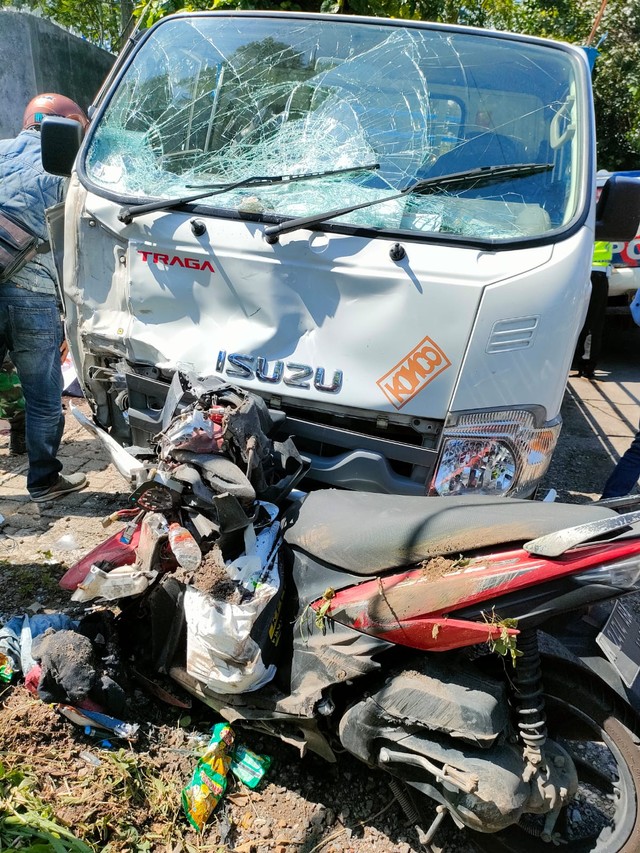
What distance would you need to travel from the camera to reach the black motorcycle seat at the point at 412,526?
5.72ft

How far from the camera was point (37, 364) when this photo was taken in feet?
12.0

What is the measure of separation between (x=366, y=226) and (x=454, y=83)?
964 millimetres

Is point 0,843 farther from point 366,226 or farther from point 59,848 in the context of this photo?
point 366,226

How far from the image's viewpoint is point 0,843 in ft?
5.92

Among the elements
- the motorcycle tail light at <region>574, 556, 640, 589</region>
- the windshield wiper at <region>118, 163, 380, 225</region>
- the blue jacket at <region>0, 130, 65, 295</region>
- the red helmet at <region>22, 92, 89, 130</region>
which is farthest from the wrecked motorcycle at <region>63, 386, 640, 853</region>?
the red helmet at <region>22, 92, 89, 130</region>

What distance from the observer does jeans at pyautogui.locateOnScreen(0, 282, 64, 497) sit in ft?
11.7

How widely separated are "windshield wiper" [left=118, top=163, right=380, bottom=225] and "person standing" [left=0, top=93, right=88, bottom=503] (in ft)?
3.59

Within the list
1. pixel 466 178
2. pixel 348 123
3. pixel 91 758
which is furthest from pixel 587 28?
pixel 91 758

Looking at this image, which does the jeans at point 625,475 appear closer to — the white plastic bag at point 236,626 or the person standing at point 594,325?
the person standing at point 594,325

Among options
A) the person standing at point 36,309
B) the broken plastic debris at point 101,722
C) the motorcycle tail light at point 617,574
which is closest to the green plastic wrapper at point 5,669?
the broken plastic debris at point 101,722

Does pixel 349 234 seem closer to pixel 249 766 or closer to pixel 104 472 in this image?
pixel 249 766

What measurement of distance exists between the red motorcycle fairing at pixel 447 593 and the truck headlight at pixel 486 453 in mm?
624

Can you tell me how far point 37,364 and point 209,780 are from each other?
2.48 meters

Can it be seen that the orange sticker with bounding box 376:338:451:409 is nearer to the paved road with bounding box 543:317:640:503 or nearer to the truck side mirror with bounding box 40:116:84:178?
the truck side mirror with bounding box 40:116:84:178
